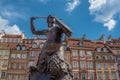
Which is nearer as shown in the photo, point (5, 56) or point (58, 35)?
point (58, 35)

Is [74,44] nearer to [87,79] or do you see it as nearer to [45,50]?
[87,79]

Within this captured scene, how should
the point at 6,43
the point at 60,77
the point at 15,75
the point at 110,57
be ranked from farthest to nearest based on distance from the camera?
the point at 6,43, the point at 110,57, the point at 15,75, the point at 60,77

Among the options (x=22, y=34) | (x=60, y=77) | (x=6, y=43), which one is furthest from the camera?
(x=22, y=34)

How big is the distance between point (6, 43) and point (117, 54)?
24390 mm

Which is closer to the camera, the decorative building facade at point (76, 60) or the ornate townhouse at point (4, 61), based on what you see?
the ornate townhouse at point (4, 61)

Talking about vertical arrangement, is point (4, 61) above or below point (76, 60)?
below

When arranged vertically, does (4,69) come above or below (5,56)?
below

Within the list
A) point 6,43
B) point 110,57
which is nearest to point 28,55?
point 6,43

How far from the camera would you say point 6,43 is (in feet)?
154

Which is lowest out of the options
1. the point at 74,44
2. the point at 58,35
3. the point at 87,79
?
the point at 87,79

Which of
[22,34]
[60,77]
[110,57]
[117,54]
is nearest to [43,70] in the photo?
[60,77]

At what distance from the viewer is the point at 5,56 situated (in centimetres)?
4231

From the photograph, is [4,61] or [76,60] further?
[76,60]

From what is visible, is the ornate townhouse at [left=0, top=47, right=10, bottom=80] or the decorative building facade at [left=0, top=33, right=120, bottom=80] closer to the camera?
the ornate townhouse at [left=0, top=47, right=10, bottom=80]
